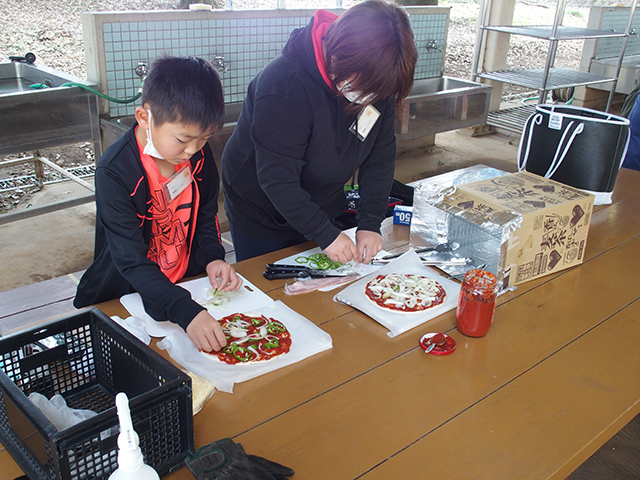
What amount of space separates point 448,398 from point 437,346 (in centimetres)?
16

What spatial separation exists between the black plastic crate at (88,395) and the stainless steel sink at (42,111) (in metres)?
1.83

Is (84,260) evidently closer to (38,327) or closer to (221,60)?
(221,60)

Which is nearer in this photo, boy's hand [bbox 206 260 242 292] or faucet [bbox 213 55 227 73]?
boy's hand [bbox 206 260 242 292]

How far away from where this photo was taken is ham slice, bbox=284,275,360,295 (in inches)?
55.4

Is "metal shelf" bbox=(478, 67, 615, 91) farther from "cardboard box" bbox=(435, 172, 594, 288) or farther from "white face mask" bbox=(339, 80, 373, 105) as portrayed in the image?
"white face mask" bbox=(339, 80, 373, 105)

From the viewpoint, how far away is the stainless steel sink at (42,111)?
245cm

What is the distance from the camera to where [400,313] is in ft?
4.28

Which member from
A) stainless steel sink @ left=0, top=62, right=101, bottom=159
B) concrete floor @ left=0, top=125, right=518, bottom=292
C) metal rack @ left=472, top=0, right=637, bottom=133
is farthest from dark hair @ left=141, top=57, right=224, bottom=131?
metal rack @ left=472, top=0, right=637, bottom=133

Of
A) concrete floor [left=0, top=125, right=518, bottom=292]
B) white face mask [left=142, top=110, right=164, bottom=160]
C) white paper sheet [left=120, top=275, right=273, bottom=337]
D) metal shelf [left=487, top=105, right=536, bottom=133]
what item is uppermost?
white face mask [left=142, top=110, right=164, bottom=160]

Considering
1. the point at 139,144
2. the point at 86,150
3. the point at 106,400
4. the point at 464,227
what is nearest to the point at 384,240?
the point at 464,227

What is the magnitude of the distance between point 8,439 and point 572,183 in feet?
6.36

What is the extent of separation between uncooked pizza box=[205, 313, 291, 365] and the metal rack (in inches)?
155

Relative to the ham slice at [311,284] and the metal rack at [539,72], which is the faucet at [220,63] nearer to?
the ham slice at [311,284]

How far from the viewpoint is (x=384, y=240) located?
1.74 meters
